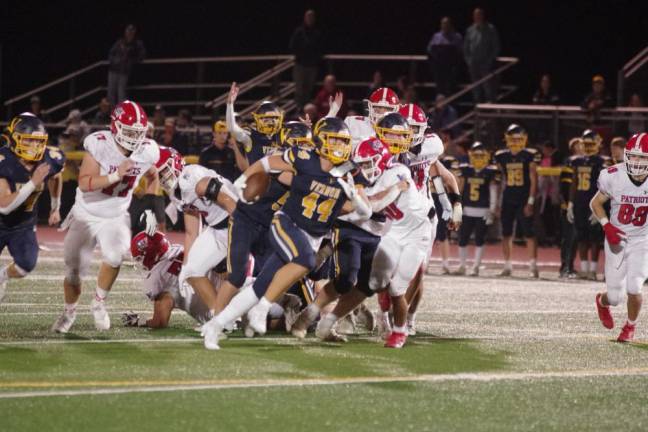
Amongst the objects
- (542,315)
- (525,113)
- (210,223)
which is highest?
(525,113)

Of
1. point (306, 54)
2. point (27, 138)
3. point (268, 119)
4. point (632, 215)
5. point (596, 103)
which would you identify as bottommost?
point (632, 215)

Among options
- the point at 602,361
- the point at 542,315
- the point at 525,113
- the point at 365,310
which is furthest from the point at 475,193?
the point at 602,361

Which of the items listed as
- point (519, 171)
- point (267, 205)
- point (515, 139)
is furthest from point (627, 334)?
point (515, 139)

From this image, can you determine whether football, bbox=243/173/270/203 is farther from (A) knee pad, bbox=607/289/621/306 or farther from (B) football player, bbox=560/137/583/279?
(B) football player, bbox=560/137/583/279

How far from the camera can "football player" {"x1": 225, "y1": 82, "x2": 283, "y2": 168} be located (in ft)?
32.0

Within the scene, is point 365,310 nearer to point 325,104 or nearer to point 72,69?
point 325,104

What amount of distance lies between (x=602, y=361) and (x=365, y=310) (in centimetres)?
217

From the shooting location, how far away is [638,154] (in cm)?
877

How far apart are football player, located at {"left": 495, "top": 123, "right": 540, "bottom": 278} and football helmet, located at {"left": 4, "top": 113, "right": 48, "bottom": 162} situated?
297 inches

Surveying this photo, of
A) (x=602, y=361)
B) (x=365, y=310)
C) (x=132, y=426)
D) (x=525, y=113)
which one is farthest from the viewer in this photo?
(x=525, y=113)

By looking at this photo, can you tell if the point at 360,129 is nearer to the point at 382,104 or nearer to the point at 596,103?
the point at 382,104

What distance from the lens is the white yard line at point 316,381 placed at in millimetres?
6070

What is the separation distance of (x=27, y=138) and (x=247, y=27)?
50.9ft

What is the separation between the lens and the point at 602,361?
25.1 ft
